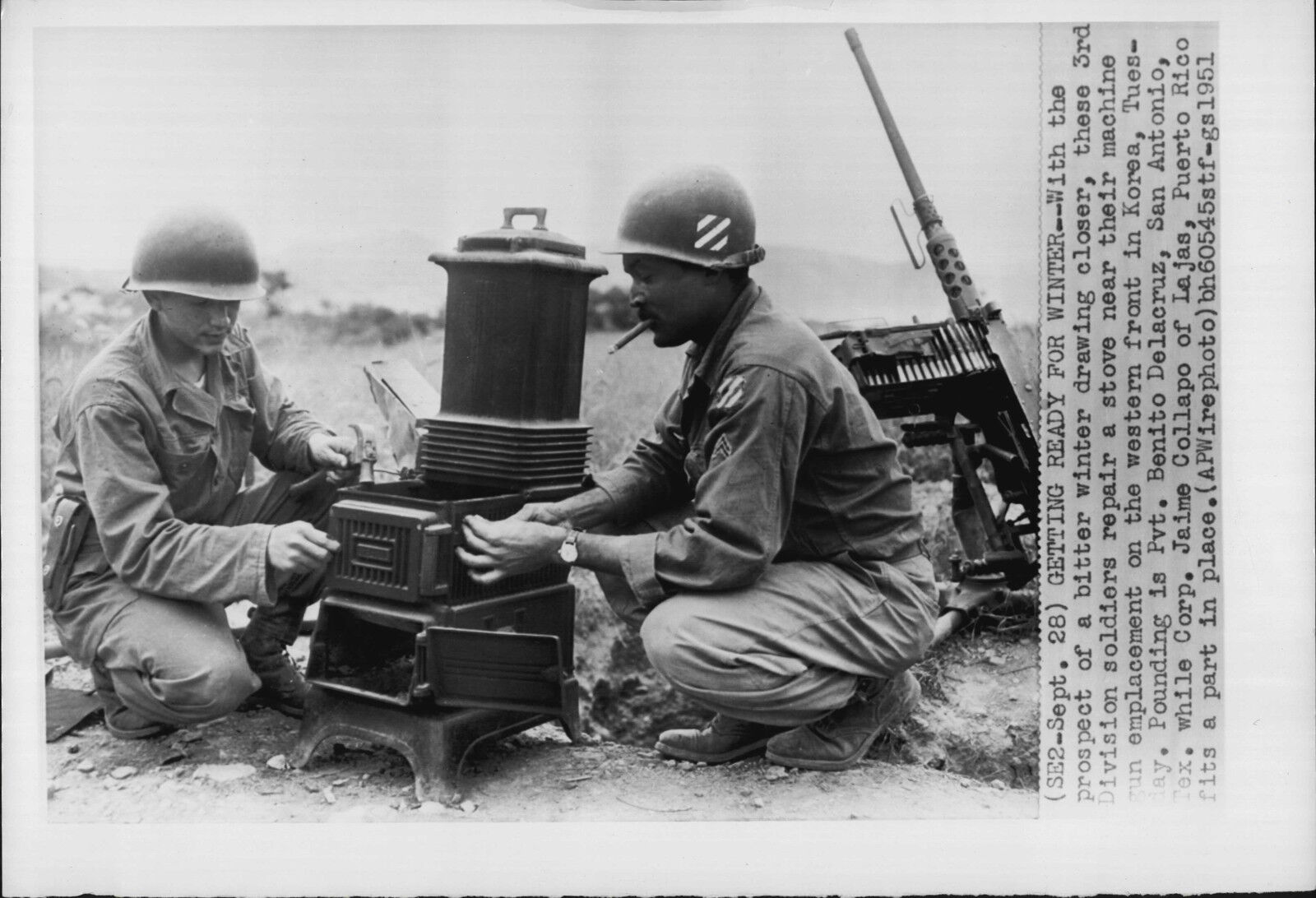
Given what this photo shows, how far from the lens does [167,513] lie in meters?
3.90

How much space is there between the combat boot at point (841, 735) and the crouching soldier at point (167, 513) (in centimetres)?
163

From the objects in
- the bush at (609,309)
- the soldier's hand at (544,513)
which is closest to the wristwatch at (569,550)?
the soldier's hand at (544,513)

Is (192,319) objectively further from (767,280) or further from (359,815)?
(767,280)

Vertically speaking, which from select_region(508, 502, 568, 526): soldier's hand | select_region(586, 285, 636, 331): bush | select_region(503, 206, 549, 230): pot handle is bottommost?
select_region(508, 502, 568, 526): soldier's hand

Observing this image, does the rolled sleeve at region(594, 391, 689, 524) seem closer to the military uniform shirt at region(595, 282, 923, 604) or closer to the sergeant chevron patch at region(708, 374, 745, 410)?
the military uniform shirt at region(595, 282, 923, 604)

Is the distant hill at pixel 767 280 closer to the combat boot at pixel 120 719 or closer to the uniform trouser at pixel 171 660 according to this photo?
the uniform trouser at pixel 171 660

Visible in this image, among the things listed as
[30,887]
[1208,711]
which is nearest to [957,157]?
[1208,711]

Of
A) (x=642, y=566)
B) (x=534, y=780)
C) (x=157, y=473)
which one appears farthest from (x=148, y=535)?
(x=642, y=566)

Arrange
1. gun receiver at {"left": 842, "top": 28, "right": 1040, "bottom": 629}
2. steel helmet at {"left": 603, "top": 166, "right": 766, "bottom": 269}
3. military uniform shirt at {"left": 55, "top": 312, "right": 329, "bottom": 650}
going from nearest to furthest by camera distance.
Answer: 1. steel helmet at {"left": 603, "top": 166, "right": 766, "bottom": 269}
2. military uniform shirt at {"left": 55, "top": 312, "right": 329, "bottom": 650}
3. gun receiver at {"left": 842, "top": 28, "right": 1040, "bottom": 629}

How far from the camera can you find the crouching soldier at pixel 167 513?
12.5ft

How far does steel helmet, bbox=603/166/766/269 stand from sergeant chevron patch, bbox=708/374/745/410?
37 cm

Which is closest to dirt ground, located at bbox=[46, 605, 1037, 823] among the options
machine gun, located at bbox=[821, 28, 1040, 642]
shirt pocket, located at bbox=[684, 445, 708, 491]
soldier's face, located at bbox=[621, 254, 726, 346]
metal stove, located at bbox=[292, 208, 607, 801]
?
metal stove, located at bbox=[292, 208, 607, 801]

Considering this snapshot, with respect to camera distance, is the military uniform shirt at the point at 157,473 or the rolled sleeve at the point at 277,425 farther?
the rolled sleeve at the point at 277,425

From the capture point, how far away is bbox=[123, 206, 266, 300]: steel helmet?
12.9 ft
